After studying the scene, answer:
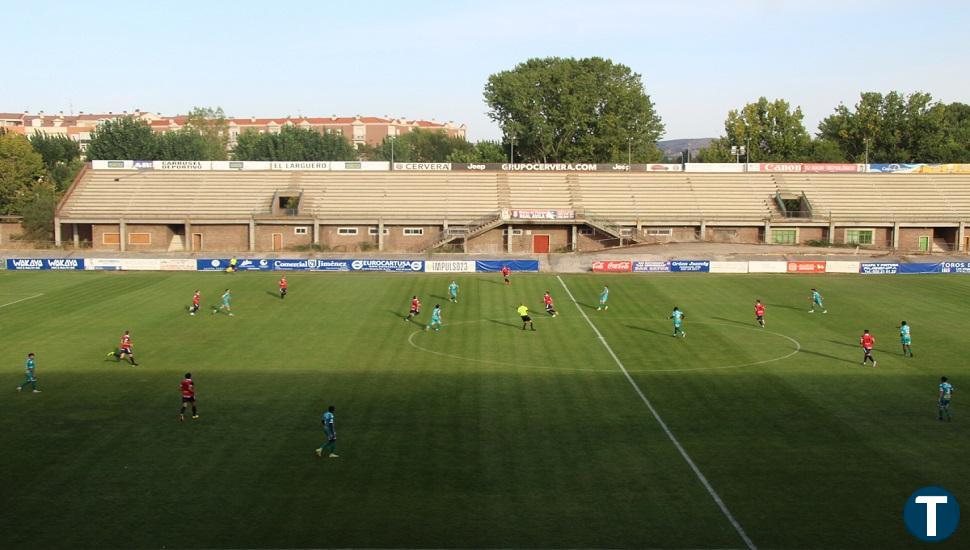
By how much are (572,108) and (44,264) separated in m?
69.8

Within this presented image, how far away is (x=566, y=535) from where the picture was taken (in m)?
22.0

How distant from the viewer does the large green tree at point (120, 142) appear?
11888 cm

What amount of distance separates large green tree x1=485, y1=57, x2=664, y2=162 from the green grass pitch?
65651mm

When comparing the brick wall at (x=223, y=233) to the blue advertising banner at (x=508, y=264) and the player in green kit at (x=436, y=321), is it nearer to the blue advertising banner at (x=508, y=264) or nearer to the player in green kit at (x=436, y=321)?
the blue advertising banner at (x=508, y=264)

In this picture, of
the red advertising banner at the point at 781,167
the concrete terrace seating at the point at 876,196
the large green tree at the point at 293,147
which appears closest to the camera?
the concrete terrace seating at the point at 876,196

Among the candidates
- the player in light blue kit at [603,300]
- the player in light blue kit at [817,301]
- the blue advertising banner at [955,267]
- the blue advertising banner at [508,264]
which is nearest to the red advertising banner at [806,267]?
the blue advertising banner at [955,267]

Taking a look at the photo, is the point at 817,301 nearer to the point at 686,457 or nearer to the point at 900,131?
the point at 686,457

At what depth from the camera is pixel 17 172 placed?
330 ft

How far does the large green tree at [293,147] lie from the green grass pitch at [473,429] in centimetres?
8057

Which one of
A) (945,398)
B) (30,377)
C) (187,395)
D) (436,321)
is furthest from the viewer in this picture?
(436,321)

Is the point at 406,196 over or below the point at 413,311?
over

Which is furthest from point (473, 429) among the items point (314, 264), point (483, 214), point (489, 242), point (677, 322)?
point (483, 214)

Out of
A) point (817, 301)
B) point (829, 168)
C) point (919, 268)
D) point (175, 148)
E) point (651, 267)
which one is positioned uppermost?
point (175, 148)

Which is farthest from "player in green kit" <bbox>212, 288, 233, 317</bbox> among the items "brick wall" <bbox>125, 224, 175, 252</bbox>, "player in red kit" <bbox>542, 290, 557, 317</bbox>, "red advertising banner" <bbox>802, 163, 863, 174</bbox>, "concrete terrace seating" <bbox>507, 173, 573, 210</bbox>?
"red advertising banner" <bbox>802, 163, 863, 174</bbox>
